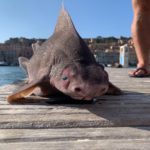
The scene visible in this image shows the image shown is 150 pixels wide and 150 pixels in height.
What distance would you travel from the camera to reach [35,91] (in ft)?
12.1

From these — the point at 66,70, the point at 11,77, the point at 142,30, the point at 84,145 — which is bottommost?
the point at 11,77

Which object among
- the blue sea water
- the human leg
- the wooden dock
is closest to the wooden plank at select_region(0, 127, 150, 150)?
the wooden dock

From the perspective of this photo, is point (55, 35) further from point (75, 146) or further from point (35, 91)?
point (75, 146)

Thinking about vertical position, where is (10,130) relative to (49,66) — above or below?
below

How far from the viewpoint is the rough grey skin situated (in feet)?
8.98

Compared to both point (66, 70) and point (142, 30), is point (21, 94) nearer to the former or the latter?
point (66, 70)

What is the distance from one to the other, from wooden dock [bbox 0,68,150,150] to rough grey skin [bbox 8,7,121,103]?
6.3 inches

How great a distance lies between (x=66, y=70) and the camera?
304 cm

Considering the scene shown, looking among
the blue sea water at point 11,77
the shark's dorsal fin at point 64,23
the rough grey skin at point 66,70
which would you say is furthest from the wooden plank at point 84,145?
the blue sea water at point 11,77

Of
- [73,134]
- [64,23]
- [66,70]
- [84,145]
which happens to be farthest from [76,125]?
[64,23]

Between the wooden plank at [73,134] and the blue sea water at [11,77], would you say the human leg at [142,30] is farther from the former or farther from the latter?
the wooden plank at [73,134]

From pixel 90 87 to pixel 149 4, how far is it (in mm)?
3937

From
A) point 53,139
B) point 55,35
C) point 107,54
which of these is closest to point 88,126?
point 53,139

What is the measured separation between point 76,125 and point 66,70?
0.76m
